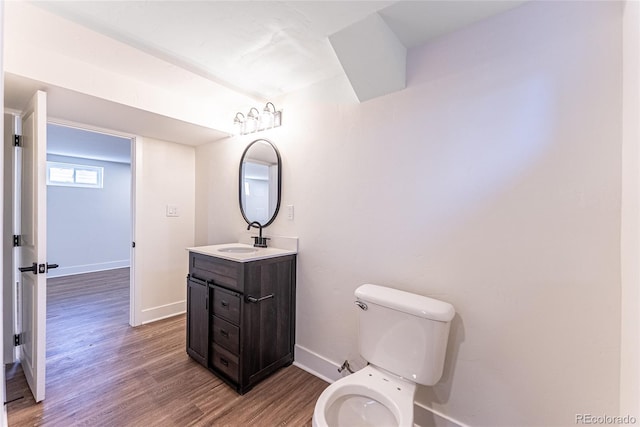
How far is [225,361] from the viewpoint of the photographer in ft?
6.19

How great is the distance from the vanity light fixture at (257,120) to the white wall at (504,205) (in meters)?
0.61

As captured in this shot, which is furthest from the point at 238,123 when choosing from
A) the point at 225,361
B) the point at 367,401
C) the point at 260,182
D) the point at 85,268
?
the point at 85,268

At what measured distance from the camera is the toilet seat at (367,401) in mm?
1180

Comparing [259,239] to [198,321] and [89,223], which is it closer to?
[198,321]

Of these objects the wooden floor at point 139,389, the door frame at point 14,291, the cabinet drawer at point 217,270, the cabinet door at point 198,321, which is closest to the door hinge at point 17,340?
the door frame at point 14,291

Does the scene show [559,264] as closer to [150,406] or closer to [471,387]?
[471,387]

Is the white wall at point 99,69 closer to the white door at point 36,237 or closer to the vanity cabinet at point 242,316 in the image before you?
the white door at point 36,237

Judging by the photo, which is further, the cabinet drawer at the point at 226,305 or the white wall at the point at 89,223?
the white wall at the point at 89,223

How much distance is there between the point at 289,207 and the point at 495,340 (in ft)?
5.03

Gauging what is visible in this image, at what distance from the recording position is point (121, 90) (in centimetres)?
190

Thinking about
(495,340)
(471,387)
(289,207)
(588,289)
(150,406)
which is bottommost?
(150,406)

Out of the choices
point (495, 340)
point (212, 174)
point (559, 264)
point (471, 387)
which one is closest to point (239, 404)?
point (471, 387)

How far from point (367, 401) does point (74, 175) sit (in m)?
5.84

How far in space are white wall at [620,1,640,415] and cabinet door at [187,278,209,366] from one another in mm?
2192
